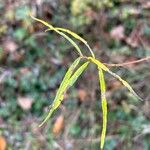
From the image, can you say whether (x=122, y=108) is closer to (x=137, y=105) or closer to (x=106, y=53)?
(x=137, y=105)

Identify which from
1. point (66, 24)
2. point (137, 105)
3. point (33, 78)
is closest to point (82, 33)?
point (66, 24)

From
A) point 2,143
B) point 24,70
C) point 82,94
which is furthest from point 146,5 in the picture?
point 2,143

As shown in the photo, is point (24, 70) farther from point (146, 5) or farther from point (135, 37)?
point (146, 5)

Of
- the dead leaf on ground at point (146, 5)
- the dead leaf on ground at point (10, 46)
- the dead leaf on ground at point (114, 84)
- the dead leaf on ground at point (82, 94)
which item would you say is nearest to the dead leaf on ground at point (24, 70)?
the dead leaf on ground at point (10, 46)

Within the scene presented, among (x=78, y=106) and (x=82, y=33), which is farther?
(x=82, y=33)

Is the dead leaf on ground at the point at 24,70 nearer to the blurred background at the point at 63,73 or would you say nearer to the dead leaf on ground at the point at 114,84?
Answer: the blurred background at the point at 63,73

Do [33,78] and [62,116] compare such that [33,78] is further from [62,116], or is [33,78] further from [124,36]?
[124,36]

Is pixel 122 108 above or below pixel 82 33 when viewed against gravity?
below

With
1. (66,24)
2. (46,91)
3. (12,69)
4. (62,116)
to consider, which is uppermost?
(66,24)
